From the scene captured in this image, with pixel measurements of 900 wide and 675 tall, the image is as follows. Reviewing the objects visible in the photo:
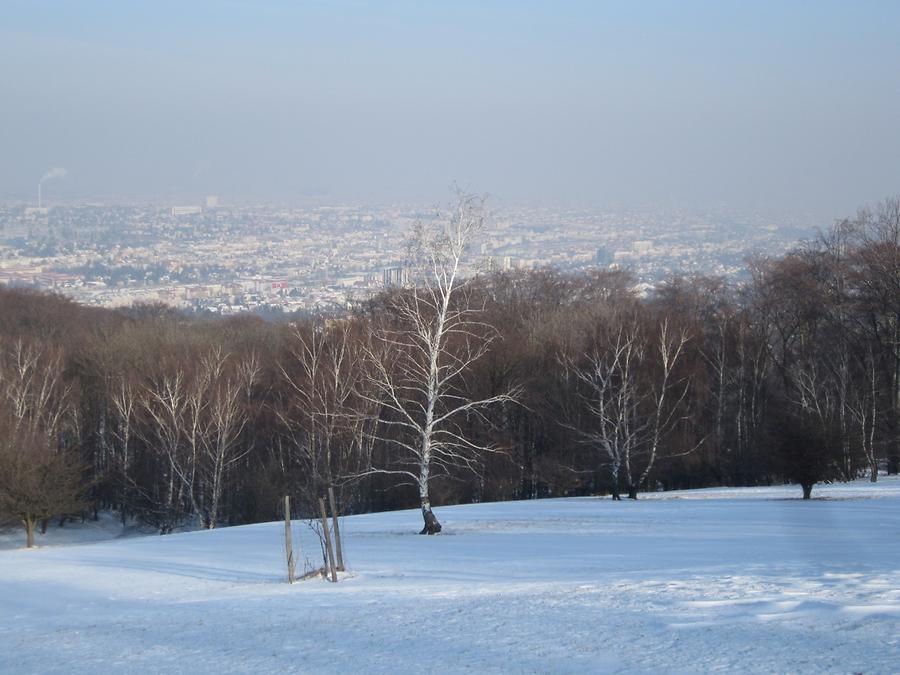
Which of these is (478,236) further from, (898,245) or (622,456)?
(898,245)

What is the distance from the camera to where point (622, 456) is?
31828 millimetres

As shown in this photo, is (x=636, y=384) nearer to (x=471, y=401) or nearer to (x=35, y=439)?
(x=471, y=401)

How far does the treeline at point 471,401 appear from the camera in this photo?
35188mm

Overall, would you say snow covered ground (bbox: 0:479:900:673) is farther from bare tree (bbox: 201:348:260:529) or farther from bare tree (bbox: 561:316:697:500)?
bare tree (bbox: 201:348:260:529)

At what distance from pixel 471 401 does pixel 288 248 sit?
362ft

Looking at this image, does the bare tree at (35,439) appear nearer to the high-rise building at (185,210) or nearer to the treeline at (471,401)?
the treeline at (471,401)

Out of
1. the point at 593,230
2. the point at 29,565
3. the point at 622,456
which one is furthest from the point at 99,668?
the point at 593,230

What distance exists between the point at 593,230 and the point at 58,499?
99.2 meters

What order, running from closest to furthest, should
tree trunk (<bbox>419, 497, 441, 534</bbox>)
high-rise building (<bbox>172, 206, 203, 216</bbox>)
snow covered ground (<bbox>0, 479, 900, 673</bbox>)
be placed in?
snow covered ground (<bbox>0, 479, 900, 673</bbox>)
tree trunk (<bbox>419, 497, 441, 534</bbox>)
high-rise building (<bbox>172, 206, 203, 216</bbox>)

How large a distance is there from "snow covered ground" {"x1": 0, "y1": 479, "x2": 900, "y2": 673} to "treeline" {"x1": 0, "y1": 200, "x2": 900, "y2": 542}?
1320cm

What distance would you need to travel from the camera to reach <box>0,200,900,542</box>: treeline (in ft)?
115

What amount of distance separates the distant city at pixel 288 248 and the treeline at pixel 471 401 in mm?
12440

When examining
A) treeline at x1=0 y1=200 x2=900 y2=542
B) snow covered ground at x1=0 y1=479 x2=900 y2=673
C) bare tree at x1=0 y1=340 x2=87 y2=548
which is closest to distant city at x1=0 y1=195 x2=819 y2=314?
treeline at x1=0 y1=200 x2=900 y2=542

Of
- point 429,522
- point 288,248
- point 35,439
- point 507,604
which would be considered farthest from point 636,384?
point 288,248
